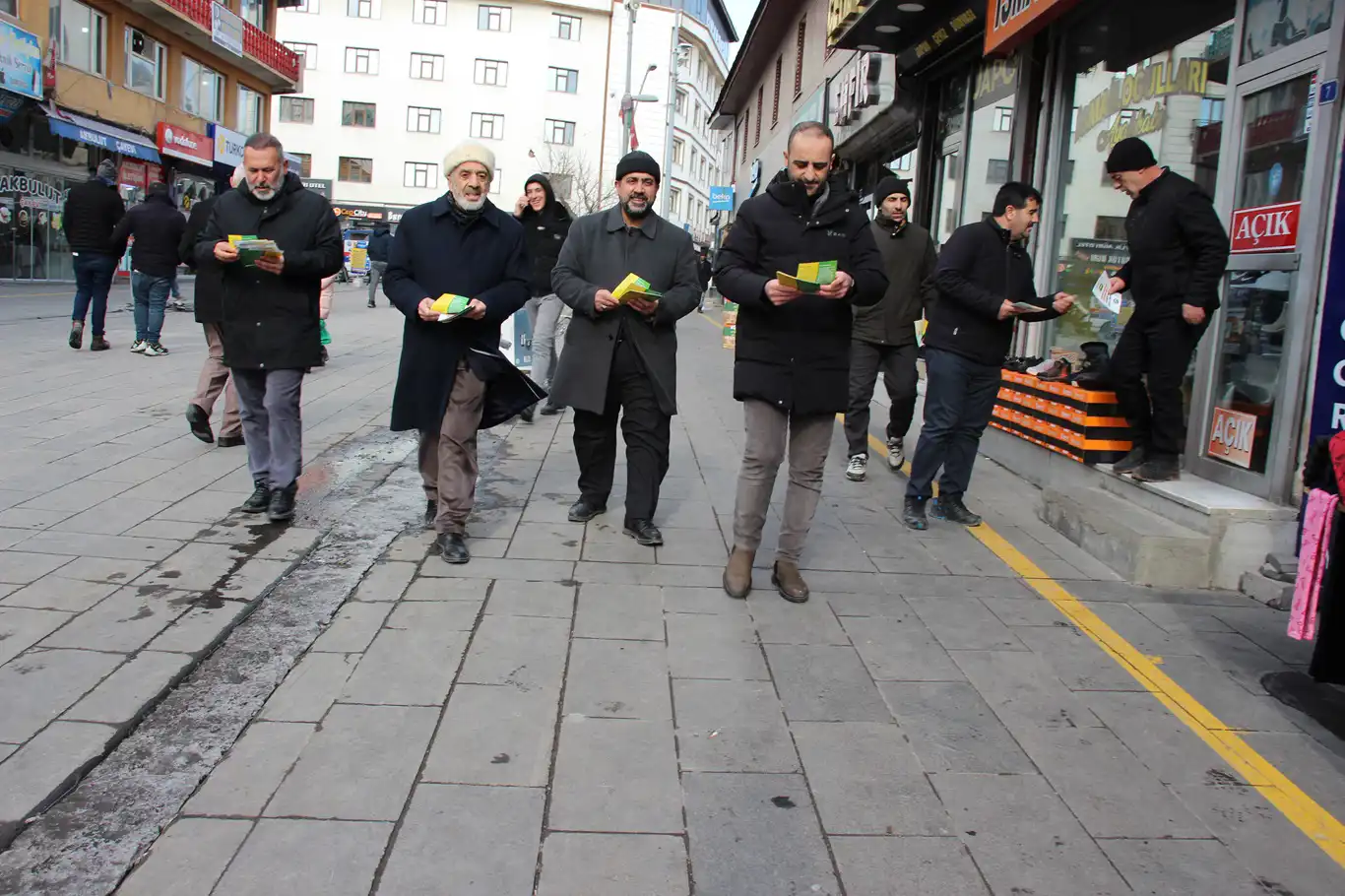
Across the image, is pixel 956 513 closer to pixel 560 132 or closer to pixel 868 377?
pixel 868 377

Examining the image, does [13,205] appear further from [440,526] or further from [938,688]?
[938,688]

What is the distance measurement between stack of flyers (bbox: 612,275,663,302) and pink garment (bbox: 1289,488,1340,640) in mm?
2834

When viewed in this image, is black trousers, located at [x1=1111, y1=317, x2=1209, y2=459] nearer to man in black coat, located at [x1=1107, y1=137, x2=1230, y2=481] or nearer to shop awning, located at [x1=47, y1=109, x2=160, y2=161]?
man in black coat, located at [x1=1107, y1=137, x2=1230, y2=481]

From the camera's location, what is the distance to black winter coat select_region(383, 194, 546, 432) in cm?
522

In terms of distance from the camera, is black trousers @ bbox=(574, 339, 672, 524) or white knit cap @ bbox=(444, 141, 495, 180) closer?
white knit cap @ bbox=(444, 141, 495, 180)

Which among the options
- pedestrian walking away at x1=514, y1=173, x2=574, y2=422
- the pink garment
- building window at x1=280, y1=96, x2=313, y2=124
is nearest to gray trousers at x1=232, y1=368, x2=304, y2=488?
pedestrian walking away at x1=514, y1=173, x2=574, y2=422

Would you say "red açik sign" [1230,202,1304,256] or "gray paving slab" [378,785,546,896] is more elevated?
"red açik sign" [1230,202,1304,256]

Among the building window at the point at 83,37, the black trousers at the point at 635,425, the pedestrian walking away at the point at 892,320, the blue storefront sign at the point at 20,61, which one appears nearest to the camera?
the black trousers at the point at 635,425

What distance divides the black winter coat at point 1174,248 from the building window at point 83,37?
2510cm

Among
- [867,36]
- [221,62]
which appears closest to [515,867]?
[867,36]

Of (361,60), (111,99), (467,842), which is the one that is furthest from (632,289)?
(361,60)

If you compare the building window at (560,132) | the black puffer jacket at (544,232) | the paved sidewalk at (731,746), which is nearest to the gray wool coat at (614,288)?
the paved sidewalk at (731,746)

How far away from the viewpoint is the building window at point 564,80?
183 ft

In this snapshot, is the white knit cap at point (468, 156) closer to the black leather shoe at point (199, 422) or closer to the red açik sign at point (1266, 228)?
the black leather shoe at point (199, 422)
